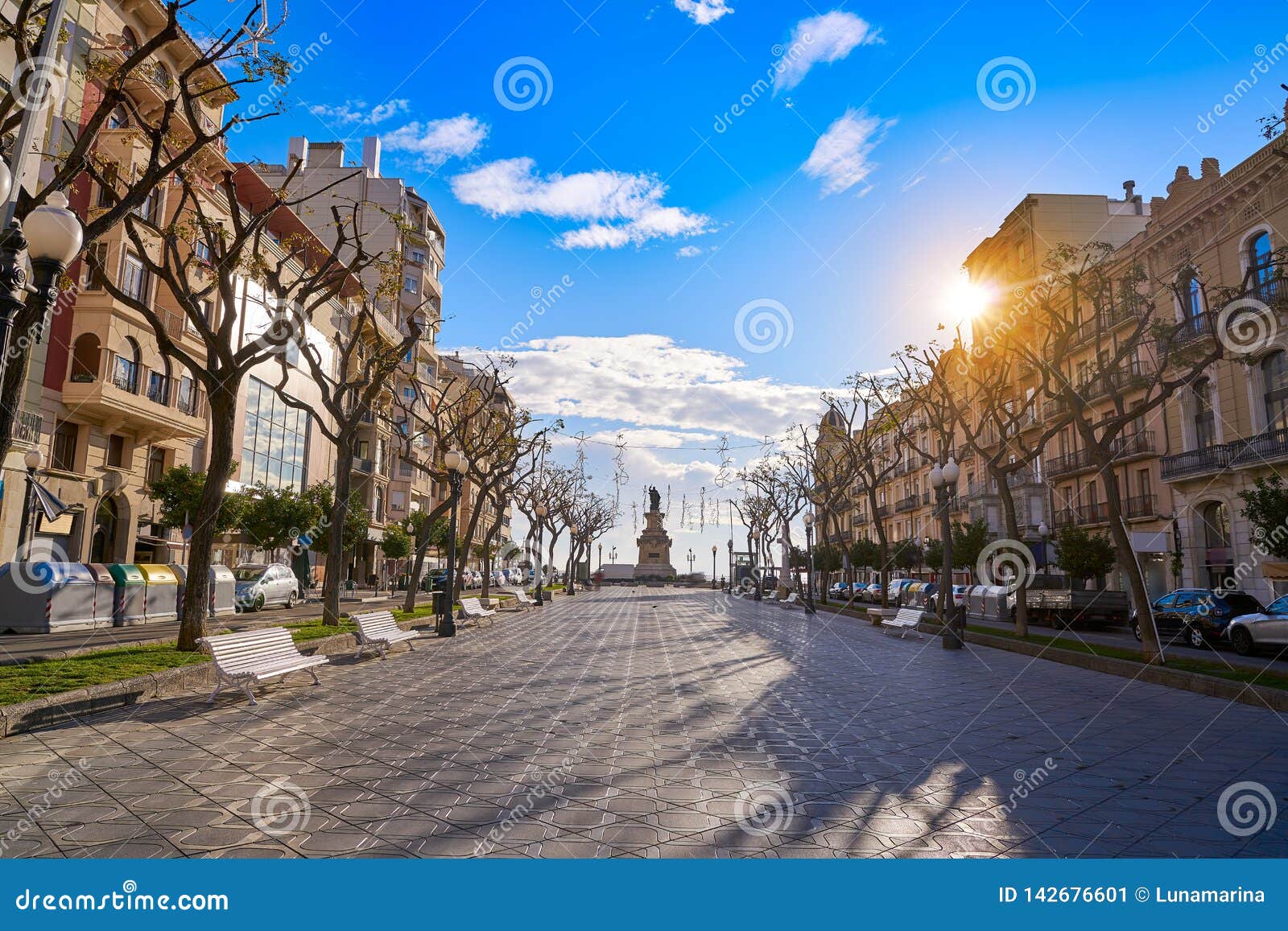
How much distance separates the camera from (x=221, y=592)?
22.2 metres

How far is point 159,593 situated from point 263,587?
296 inches

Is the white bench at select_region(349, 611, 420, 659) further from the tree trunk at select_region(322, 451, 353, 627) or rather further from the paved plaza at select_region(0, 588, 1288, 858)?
the tree trunk at select_region(322, 451, 353, 627)

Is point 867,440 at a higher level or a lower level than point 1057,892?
higher

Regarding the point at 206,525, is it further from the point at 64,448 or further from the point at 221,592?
the point at 64,448

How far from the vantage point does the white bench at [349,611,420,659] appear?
1402 cm

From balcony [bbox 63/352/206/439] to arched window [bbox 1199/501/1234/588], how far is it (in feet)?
115

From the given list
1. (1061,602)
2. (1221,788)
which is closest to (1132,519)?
(1061,602)

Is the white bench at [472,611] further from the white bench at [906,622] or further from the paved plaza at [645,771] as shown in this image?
the white bench at [906,622]

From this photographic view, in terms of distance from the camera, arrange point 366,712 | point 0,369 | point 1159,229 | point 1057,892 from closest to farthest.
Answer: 1. point 1057,892
2. point 0,369
3. point 366,712
4. point 1159,229

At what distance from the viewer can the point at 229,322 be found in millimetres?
12656

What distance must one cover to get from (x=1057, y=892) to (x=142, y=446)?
29737 millimetres

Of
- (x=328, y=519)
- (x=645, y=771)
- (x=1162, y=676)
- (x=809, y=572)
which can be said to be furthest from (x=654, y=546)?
(x=645, y=771)

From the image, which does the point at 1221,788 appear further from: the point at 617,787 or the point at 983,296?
the point at 983,296

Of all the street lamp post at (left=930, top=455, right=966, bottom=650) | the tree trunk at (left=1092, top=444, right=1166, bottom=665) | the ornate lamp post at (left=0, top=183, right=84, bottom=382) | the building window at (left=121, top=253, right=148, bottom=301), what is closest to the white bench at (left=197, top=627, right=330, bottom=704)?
the ornate lamp post at (left=0, top=183, right=84, bottom=382)
